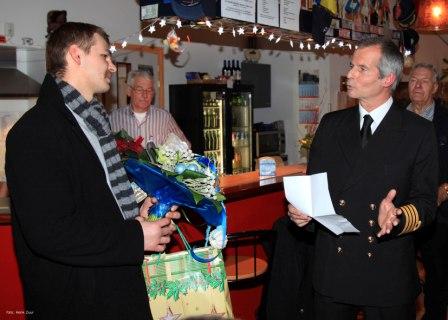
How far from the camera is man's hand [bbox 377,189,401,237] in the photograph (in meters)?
2.22

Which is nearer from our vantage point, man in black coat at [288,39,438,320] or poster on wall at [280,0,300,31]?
man in black coat at [288,39,438,320]

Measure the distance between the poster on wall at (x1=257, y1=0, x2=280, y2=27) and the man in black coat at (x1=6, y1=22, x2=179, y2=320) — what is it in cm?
378

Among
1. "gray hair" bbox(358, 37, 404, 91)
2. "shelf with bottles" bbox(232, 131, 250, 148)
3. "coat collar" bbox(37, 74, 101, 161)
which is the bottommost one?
"shelf with bottles" bbox(232, 131, 250, 148)

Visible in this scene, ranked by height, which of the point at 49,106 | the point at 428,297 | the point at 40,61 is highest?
the point at 40,61

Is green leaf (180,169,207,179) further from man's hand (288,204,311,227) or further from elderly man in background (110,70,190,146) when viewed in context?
elderly man in background (110,70,190,146)

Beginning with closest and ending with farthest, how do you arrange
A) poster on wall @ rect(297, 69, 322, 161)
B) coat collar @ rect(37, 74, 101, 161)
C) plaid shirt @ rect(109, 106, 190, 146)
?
1. coat collar @ rect(37, 74, 101, 161)
2. plaid shirt @ rect(109, 106, 190, 146)
3. poster on wall @ rect(297, 69, 322, 161)

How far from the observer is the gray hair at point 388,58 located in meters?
2.56

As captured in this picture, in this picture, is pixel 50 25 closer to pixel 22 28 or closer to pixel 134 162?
pixel 22 28

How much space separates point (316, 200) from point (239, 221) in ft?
5.84

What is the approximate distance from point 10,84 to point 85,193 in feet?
12.8

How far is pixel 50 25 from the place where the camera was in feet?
19.1

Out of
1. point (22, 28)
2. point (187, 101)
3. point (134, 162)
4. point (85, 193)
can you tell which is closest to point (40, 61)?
point (22, 28)

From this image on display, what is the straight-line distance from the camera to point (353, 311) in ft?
8.50

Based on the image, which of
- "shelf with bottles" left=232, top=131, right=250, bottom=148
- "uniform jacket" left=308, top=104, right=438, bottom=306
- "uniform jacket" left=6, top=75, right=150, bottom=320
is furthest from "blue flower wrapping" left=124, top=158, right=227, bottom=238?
"shelf with bottles" left=232, top=131, right=250, bottom=148
